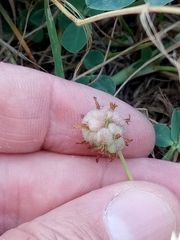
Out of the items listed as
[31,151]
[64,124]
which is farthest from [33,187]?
[64,124]

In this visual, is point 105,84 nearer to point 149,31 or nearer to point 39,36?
point 39,36

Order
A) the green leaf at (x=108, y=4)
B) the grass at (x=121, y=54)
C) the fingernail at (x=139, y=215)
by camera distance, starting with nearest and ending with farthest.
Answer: the green leaf at (x=108, y=4) < the fingernail at (x=139, y=215) < the grass at (x=121, y=54)

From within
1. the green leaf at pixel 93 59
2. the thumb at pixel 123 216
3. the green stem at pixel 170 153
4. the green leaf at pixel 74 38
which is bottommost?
the thumb at pixel 123 216

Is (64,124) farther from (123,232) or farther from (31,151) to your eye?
(123,232)

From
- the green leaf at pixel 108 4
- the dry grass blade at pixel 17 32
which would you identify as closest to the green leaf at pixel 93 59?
the dry grass blade at pixel 17 32

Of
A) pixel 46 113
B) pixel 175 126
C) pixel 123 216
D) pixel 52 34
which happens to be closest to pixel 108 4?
pixel 52 34

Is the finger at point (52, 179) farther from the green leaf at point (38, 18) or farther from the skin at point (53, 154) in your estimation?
the green leaf at point (38, 18)
